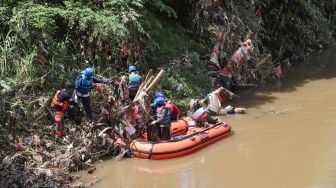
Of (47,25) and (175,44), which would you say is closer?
(47,25)

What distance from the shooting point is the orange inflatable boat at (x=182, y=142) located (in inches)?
484

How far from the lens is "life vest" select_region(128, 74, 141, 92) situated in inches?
530

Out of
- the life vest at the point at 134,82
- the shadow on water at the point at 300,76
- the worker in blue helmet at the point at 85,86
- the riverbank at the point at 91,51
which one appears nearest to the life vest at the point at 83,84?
the worker in blue helmet at the point at 85,86

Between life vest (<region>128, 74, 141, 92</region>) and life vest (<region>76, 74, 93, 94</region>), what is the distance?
1.34 m

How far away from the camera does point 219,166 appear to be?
470 inches

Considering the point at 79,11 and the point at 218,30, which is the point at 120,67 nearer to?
the point at 79,11

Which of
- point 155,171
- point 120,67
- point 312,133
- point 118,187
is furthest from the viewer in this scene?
point 120,67

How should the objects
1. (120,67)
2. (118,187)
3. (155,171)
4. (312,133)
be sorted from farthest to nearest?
1. (120,67)
2. (312,133)
3. (155,171)
4. (118,187)

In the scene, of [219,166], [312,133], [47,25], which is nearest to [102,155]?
[219,166]

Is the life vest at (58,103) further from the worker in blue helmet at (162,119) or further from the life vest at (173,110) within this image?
the life vest at (173,110)

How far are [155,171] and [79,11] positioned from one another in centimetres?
472

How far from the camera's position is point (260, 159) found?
1213 cm

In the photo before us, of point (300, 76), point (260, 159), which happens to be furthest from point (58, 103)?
point (300, 76)

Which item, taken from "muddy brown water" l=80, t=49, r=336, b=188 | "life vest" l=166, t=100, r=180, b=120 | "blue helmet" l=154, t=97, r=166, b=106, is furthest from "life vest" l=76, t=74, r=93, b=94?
"life vest" l=166, t=100, r=180, b=120
